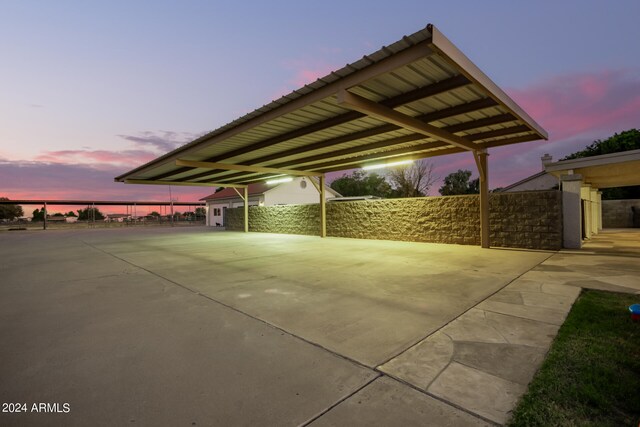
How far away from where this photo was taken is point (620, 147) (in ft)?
88.8

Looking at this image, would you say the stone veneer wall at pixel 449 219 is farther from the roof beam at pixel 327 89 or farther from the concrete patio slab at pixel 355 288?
the roof beam at pixel 327 89

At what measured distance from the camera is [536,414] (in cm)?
158

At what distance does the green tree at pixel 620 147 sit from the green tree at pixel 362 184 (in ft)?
71.9

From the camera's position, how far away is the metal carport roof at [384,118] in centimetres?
450

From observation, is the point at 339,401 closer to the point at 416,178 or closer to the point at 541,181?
the point at 541,181

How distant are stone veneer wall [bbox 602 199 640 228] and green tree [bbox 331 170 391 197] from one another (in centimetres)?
2390

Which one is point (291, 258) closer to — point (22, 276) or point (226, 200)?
point (22, 276)

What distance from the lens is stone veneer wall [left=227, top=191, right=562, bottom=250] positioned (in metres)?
8.57

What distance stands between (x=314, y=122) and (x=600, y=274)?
22.8 ft

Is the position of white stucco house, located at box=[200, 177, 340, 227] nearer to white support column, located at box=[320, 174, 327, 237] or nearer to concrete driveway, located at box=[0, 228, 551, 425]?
white support column, located at box=[320, 174, 327, 237]

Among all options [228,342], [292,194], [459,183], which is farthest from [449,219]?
[459,183]

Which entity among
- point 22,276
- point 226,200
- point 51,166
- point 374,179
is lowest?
point 22,276

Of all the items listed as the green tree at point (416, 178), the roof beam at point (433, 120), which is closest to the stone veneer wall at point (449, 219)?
the roof beam at point (433, 120)

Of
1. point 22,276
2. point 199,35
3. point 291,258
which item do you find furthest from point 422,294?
point 199,35
